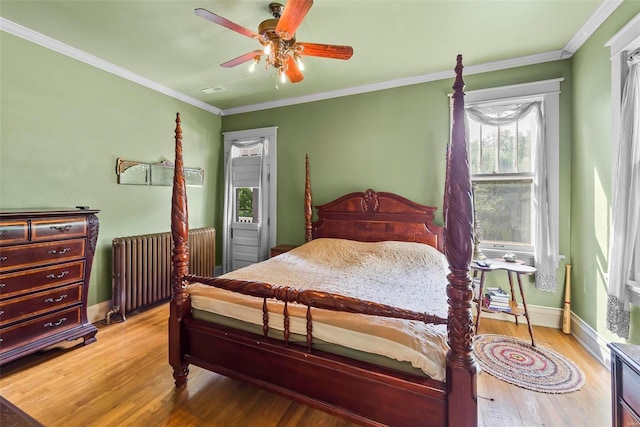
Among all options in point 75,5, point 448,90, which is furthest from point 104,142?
point 448,90

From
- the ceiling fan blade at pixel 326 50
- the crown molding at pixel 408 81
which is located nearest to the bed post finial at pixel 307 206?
the crown molding at pixel 408 81

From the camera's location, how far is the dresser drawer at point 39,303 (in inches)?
80.7

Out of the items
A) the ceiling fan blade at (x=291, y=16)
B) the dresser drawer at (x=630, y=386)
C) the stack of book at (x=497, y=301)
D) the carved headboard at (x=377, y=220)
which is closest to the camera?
the dresser drawer at (x=630, y=386)

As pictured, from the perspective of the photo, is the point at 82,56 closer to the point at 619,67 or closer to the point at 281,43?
the point at 281,43

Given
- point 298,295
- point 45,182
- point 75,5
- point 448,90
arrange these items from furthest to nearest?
point 448,90 → point 45,182 → point 75,5 → point 298,295

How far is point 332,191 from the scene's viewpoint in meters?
3.86

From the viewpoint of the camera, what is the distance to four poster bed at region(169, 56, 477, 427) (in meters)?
1.22

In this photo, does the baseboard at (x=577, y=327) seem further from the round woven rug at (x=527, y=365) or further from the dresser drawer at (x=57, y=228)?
the dresser drawer at (x=57, y=228)

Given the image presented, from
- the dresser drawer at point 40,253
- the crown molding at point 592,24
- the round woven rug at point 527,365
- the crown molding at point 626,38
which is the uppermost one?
the crown molding at point 592,24

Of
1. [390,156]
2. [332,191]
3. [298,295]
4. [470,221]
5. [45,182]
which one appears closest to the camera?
[470,221]

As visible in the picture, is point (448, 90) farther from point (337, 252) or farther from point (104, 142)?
point (104, 142)

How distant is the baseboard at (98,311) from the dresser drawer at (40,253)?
2.88 ft

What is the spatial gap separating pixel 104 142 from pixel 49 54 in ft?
2.91

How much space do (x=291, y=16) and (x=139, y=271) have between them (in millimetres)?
3078
